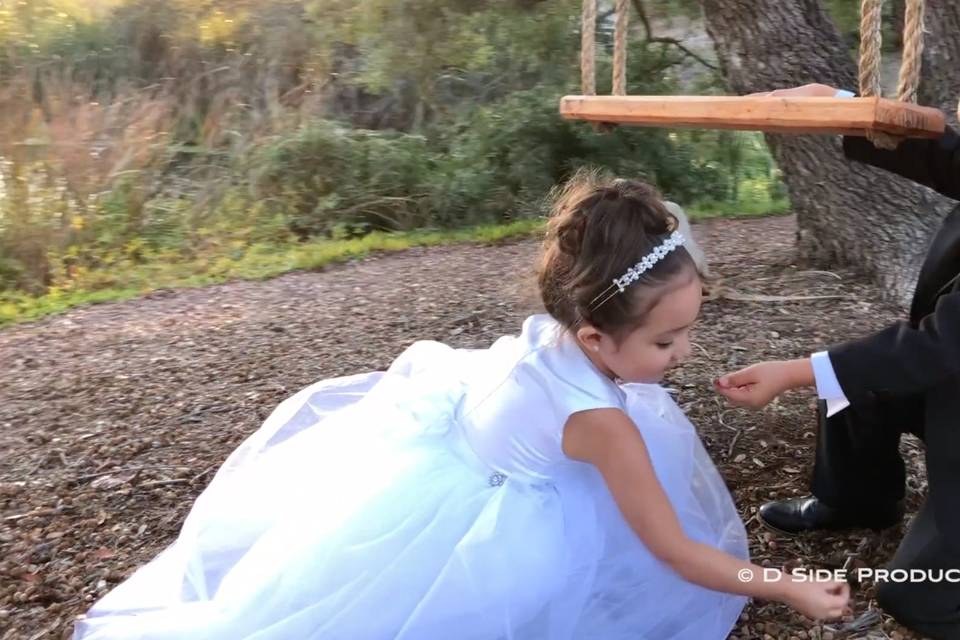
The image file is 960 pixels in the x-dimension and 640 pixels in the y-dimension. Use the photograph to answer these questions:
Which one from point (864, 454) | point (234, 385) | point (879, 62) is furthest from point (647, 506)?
point (234, 385)

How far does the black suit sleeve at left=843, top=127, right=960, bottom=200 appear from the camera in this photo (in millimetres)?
1631

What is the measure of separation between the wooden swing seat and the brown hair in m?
0.18

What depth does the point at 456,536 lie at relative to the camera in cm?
158

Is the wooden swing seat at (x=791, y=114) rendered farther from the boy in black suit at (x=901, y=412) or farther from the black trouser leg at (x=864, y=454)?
the black trouser leg at (x=864, y=454)

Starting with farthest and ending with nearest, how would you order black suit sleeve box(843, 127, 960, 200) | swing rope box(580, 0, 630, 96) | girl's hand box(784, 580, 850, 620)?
swing rope box(580, 0, 630, 96), black suit sleeve box(843, 127, 960, 200), girl's hand box(784, 580, 850, 620)

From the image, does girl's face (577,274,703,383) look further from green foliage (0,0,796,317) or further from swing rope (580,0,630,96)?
green foliage (0,0,796,317)

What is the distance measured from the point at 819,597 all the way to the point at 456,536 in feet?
1.96

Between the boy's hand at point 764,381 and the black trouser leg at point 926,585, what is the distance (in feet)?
1.03

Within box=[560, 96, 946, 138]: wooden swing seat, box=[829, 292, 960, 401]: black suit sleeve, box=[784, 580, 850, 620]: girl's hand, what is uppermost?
box=[560, 96, 946, 138]: wooden swing seat

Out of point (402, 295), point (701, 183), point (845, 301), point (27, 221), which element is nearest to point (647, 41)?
point (701, 183)

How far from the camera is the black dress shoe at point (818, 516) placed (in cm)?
182

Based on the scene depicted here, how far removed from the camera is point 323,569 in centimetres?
154

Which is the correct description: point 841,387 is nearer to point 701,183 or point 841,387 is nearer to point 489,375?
point 489,375

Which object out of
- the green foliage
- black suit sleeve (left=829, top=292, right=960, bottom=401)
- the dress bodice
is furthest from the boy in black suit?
the green foliage
